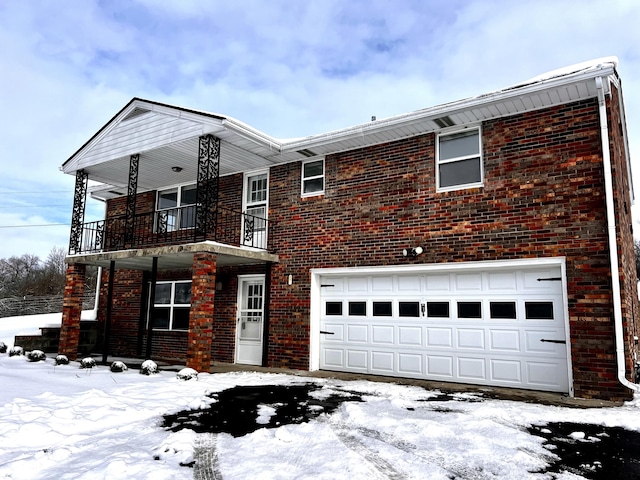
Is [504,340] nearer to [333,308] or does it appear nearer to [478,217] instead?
[478,217]

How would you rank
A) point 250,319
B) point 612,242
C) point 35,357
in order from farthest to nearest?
point 250,319, point 35,357, point 612,242

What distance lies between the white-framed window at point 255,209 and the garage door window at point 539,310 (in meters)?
6.12

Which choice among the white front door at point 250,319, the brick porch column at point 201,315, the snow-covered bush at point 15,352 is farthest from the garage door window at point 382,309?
the snow-covered bush at point 15,352

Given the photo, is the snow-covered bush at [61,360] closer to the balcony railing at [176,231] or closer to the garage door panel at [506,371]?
the balcony railing at [176,231]

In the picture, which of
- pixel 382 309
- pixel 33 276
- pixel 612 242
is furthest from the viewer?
pixel 33 276

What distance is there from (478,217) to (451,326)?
86.7 inches

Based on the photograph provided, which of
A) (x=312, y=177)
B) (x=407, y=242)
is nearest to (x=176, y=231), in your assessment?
(x=312, y=177)

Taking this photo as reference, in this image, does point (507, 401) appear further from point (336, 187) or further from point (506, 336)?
point (336, 187)

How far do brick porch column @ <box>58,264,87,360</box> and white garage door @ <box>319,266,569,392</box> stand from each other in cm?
667

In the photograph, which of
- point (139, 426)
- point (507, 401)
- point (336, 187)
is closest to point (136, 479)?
point (139, 426)

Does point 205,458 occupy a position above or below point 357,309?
below

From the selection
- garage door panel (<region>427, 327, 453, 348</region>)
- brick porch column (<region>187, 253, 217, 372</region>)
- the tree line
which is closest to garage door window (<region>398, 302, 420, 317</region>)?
garage door panel (<region>427, 327, 453, 348</region>)

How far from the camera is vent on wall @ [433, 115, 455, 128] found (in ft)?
28.0

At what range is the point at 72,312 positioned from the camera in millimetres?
11555
